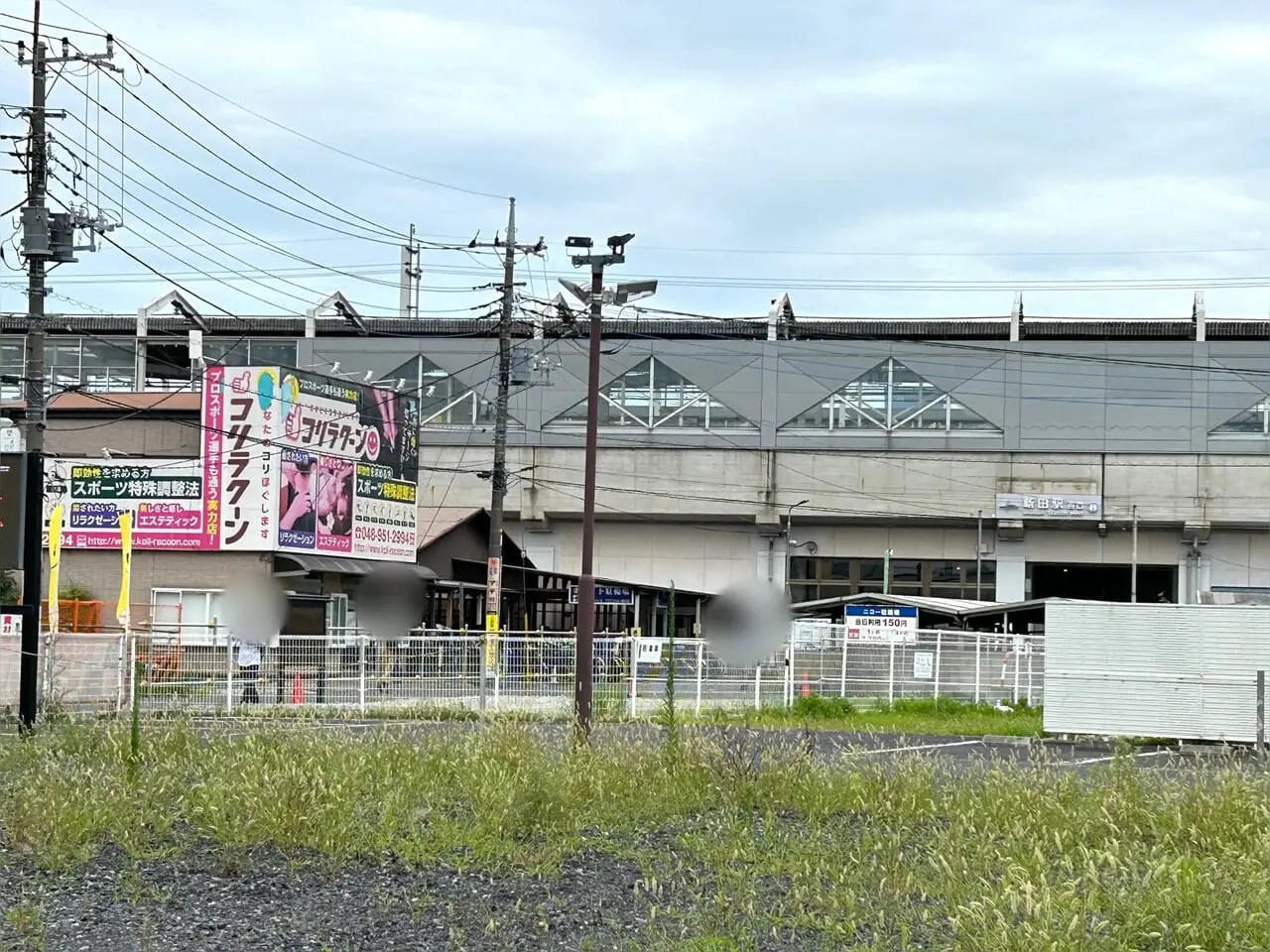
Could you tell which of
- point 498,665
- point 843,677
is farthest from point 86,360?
point 843,677

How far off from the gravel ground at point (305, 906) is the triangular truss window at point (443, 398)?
5284 cm

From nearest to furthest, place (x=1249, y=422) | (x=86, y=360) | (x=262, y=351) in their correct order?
(x=1249, y=422)
(x=86, y=360)
(x=262, y=351)

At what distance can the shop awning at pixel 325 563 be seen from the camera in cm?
3412

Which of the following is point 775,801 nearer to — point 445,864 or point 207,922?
point 445,864

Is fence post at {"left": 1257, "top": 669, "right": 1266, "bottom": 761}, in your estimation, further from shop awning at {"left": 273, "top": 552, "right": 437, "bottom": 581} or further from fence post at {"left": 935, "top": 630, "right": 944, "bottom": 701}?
shop awning at {"left": 273, "top": 552, "right": 437, "bottom": 581}

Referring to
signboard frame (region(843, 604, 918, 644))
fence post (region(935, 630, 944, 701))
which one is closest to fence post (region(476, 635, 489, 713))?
signboard frame (region(843, 604, 918, 644))

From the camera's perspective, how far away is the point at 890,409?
60.8 meters

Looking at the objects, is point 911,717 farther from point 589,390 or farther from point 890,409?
point 890,409

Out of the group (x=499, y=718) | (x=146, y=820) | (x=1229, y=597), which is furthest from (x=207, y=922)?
(x=1229, y=597)

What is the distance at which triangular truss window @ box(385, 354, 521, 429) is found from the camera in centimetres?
6203

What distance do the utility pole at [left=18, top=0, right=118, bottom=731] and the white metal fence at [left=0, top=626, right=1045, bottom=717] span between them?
7.71ft

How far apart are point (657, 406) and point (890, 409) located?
9.24 m

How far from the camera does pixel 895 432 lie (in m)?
60.6

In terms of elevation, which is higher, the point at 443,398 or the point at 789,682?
the point at 443,398
